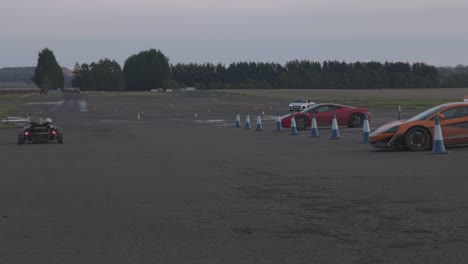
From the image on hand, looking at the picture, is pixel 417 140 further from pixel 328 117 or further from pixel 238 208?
pixel 328 117

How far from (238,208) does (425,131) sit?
976cm

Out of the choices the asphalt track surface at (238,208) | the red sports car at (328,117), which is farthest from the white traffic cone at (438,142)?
the red sports car at (328,117)

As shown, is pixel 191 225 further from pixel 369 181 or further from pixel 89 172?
pixel 89 172

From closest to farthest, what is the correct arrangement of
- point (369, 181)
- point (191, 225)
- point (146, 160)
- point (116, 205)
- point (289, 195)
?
point (191, 225), point (116, 205), point (289, 195), point (369, 181), point (146, 160)

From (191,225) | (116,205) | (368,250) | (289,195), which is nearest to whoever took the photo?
(368,250)

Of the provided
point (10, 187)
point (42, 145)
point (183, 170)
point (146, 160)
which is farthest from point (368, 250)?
point (42, 145)

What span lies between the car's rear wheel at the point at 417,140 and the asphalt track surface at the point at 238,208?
289mm

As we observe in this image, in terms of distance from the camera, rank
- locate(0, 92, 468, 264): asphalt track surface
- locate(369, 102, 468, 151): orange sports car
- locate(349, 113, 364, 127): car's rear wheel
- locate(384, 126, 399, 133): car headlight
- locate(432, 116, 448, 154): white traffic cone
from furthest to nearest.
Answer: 1. locate(349, 113, 364, 127): car's rear wheel
2. locate(384, 126, 399, 133): car headlight
3. locate(369, 102, 468, 151): orange sports car
4. locate(432, 116, 448, 154): white traffic cone
5. locate(0, 92, 468, 264): asphalt track surface

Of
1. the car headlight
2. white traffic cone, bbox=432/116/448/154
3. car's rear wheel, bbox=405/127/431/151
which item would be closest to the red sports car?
the car headlight

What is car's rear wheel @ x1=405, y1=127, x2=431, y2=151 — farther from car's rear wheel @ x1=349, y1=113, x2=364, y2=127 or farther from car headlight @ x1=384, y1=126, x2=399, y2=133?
car's rear wheel @ x1=349, y1=113, x2=364, y2=127

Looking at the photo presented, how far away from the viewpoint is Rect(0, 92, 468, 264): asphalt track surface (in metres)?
7.65

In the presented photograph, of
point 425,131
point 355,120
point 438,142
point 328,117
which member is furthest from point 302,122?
point 438,142

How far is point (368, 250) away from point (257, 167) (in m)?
8.96

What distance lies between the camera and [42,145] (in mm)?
25984
